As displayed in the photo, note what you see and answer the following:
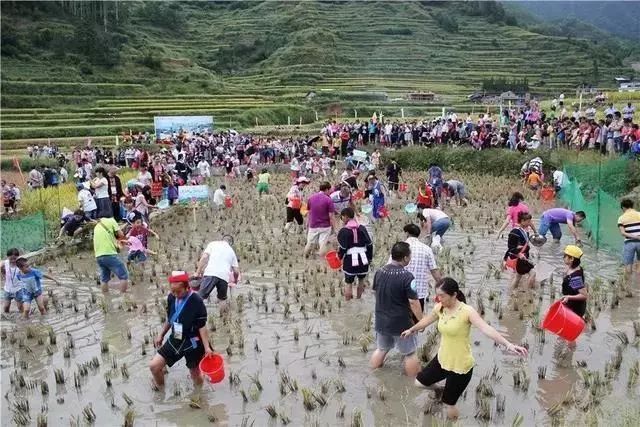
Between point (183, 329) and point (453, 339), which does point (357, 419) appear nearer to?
point (453, 339)

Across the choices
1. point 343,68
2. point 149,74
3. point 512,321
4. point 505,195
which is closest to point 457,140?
point 505,195

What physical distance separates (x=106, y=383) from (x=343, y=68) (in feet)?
235

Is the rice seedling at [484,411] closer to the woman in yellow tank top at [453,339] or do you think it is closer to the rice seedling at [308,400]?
the woman in yellow tank top at [453,339]

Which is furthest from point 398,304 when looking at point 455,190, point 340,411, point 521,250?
point 455,190

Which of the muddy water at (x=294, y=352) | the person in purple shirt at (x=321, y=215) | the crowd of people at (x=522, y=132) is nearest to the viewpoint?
the muddy water at (x=294, y=352)

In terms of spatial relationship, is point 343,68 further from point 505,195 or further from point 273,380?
point 273,380

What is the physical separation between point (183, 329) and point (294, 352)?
5.85 feet

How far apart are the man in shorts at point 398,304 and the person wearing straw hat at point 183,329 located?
1765 millimetres

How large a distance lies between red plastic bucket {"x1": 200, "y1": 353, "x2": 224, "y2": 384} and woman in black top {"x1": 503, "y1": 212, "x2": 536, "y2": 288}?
16.3 ft

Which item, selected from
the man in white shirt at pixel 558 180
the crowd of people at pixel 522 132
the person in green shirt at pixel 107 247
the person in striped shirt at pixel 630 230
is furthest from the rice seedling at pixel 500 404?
the crowd of people at pixel 522 132

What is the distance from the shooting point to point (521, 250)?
10.2 m

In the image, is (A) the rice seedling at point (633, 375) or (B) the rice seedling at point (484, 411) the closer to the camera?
(B) the rice seedling at point (484, 411)

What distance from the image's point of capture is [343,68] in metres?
76.6

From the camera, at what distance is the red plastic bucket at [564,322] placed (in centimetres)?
757
